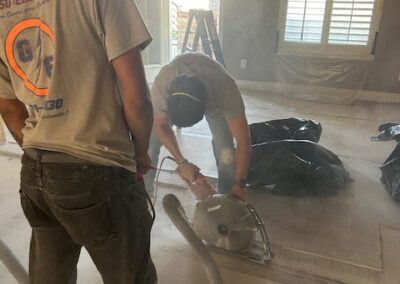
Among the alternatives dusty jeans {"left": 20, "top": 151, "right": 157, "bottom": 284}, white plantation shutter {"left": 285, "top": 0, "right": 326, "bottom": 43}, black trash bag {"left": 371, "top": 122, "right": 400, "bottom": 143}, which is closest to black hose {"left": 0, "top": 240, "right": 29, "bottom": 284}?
dusty jeans {"left": 20, "top": 151, "right": 157, "bottom": 284}

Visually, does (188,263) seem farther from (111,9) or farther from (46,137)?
(111,9)

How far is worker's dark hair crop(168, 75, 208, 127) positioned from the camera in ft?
3.45

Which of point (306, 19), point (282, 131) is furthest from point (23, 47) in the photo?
point (306, 19)

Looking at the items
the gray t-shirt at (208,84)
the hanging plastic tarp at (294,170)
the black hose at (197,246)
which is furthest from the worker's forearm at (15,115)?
the hanging plastic tarp at (294,170)

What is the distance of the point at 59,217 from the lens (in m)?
0.60

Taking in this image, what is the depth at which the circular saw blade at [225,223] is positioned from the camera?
1.16 metres

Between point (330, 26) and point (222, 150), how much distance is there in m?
2.03

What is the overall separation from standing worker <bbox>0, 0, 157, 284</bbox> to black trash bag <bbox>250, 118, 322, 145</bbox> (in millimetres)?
1379

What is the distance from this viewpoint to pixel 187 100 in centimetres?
105

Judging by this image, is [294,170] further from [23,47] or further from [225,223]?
[23,47]

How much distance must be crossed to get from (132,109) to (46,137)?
0.48ft

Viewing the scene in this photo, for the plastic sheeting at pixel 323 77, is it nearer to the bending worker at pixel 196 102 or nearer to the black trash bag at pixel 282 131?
the black trash bag at pixel 282 131

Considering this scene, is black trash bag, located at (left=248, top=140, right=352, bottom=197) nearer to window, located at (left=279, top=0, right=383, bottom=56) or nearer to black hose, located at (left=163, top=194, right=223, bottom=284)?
black hose, located at (left=163, top=194, right=223, bottom=284)

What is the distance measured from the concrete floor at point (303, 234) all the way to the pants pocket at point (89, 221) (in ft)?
2.12
